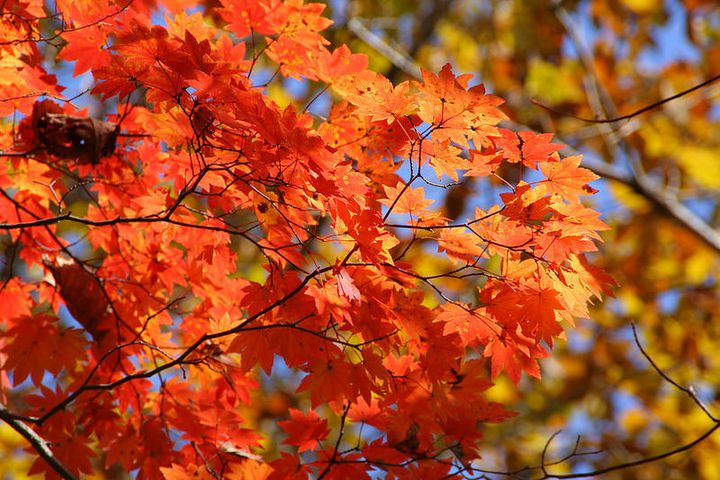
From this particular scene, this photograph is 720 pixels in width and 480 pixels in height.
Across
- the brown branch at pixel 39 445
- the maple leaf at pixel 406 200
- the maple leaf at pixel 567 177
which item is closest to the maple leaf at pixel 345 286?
the maple leaf at pixel 406 200

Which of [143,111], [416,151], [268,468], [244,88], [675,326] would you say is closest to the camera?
[244,88]

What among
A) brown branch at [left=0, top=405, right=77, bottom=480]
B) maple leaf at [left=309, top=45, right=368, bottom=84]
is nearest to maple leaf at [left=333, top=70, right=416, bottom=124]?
maple leaf at [left=309, top=45, right=368, bottom=84]

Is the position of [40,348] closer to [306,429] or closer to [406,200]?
[306,429]

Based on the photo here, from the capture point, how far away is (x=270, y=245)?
1938 millimetres

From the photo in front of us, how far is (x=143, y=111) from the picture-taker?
2174 mm

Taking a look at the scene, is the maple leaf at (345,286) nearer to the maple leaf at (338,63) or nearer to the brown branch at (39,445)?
the maple leaf at (338,63)

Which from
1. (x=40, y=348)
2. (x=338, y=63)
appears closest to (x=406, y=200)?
(x=338, y=63)

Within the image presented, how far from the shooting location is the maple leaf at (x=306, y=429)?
Result: 200cm

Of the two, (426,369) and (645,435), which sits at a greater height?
(645,435)

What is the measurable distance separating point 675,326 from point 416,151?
7500mm

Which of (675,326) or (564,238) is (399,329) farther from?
(675,326)

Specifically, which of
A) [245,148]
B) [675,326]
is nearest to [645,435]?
[675,326]

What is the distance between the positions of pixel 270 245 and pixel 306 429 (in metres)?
0.53

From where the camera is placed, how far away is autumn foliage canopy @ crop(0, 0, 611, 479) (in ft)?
5.43
